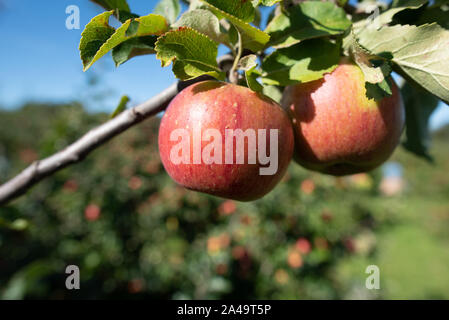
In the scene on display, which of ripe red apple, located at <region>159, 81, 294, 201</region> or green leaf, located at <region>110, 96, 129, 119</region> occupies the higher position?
green leaf, located at <region>110, 96, 129, 119</region>

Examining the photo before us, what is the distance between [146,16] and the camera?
1.77 ft

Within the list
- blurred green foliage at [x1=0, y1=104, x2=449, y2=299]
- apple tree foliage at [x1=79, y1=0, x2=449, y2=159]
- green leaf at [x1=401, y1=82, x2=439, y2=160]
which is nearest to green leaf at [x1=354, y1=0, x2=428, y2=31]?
apple tree foliage at [x1=79, y1=0, x2=449, y2=159]

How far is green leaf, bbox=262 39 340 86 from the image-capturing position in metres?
0.59

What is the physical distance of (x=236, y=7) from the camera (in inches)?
19.8

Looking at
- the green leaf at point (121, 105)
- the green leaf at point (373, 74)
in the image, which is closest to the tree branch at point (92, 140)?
the green leaf at point (121, 105)

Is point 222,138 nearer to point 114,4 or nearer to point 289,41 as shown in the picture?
point 289,41

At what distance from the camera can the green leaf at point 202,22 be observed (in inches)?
22.3

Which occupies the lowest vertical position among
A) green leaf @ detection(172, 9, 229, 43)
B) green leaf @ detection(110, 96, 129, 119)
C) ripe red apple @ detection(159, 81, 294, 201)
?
ripe red apple @ detection(159, 81, 294, 201)

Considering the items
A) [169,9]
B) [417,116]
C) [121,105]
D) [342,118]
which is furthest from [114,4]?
[417,116]

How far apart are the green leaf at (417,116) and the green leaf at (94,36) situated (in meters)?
0.75

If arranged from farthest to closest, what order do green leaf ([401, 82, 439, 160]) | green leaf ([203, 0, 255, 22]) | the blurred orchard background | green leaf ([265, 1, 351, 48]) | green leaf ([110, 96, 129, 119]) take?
the blurred orchard background
green leaf ([401, 82, 439, 160])
green leaf ([110, 96, 129, 119])
green leaf ([265, 1, 351, 48])
green leaf ([203, 0, 255, 22])

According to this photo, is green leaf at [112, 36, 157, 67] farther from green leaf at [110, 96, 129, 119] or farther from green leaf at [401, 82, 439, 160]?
green leaf at [401, 82, 439, 160]

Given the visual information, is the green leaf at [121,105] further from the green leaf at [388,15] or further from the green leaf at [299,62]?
the green leaf at [388,15]
